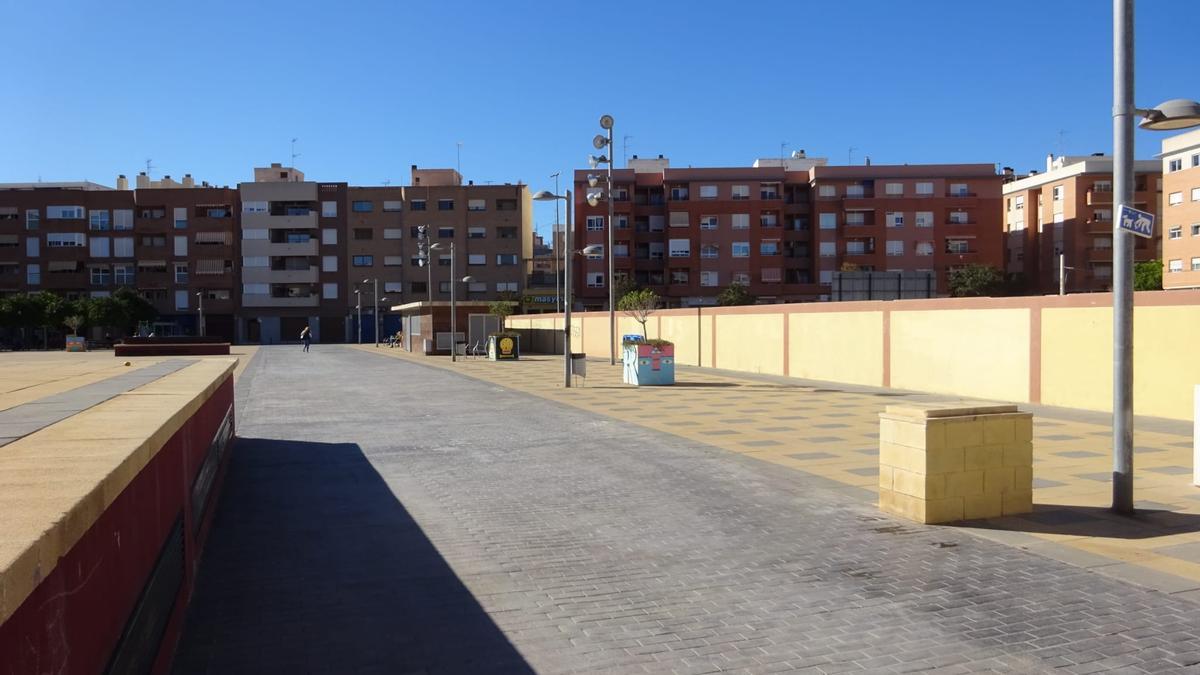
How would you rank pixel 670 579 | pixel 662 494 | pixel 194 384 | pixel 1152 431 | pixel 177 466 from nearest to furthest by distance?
pixel 177 466 → pixel 670 579 → pixel 194 384 → pixel 662 494 → pixel 1152 431

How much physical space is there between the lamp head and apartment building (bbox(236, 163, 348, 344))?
87600 millimetres

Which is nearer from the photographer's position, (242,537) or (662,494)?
(242,537)

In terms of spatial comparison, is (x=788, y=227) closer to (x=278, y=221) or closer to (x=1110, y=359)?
(x=278, y=221)

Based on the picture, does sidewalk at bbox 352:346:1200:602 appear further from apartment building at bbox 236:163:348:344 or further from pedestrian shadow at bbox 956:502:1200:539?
apartment building at bbox 236:163:348:344

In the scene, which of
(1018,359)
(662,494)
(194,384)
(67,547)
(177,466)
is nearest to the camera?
(67,547)

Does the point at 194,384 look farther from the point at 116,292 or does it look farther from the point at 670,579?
the point at 116,292

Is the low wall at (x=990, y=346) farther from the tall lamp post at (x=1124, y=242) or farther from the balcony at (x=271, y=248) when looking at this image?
the balcony at (x=271, y=248)

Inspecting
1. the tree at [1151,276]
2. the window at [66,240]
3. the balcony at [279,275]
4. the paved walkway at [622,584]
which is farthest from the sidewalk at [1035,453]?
the window at [66,240]

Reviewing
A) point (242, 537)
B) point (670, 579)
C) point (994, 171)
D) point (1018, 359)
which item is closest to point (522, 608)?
point (670, 579)

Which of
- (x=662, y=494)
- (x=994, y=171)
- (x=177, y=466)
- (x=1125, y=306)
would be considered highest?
(x=994, y=171)

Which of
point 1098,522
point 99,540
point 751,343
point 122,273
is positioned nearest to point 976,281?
point 751,343

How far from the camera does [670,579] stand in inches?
230

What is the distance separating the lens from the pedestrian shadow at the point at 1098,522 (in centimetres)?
693

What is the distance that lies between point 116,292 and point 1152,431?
8446 cm
